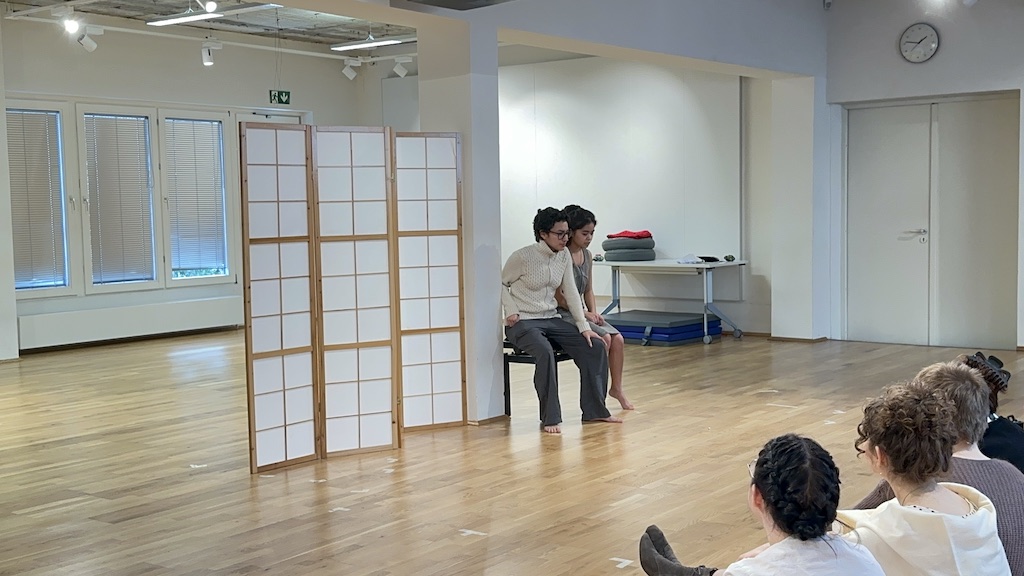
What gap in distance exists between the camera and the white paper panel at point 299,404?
16.8 feet

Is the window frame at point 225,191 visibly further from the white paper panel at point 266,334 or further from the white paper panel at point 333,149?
the white paper panel at point 266,334

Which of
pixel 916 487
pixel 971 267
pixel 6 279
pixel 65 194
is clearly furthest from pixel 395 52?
pixel 916 487

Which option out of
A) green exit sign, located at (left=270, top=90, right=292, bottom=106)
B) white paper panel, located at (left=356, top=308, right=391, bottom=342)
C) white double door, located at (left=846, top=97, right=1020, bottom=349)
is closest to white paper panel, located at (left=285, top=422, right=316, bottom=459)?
white paper panel, located at (left=356, top=308, right=391, bottom=342)

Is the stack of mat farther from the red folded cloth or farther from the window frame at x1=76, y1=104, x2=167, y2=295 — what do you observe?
the window frame at x1=76, y1=104, x2=167, y2=295

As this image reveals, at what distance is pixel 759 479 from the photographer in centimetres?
183

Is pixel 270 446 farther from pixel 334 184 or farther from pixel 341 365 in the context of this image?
pixel 334 184

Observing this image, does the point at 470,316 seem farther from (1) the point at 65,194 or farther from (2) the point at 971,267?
(1) the point at 65,194

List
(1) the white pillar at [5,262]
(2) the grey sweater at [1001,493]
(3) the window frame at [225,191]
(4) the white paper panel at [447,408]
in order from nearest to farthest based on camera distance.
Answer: (2) the grey sweater at [1001,493] → (4) the white paper panel at [447,408] → (1) the white pillar at [5,262] → (3) the window frame at [225,191]

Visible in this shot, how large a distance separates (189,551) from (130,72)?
7589 millimetres

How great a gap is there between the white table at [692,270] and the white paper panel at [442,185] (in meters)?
3.93

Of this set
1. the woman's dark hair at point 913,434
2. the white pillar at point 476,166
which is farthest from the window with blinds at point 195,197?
the woman's dark hair at point 913,434

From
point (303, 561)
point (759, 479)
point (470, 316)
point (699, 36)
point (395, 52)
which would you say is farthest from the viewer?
point (395, 52)

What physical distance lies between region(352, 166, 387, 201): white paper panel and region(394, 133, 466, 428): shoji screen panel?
30 centimetres

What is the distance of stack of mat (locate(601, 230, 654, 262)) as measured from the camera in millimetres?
9859
